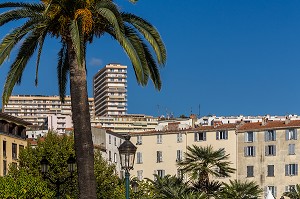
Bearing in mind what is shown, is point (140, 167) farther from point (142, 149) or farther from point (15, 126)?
point (15, 126)

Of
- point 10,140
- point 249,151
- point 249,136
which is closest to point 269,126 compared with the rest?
point 249,136

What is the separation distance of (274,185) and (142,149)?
73.8 ft

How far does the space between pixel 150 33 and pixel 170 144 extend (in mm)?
118732

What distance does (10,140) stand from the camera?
383 feet

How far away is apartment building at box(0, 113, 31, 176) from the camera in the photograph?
371 feet

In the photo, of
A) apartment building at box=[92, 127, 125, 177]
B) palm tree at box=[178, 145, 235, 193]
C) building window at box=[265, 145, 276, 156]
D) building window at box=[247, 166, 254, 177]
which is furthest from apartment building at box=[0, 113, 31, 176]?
building window at box=[265, 145, 276, 156]

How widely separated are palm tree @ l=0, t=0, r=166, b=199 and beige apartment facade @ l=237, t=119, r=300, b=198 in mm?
108536

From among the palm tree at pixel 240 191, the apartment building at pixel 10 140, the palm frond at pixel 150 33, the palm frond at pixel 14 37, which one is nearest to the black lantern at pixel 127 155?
the palm frond at pixel 150 33

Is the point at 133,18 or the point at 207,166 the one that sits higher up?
the point at 133,18

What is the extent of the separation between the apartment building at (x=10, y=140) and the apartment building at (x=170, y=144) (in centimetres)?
3284

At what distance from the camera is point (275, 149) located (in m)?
142

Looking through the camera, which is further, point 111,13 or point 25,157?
point 25,157

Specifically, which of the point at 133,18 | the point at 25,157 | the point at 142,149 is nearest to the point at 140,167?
the point at 142,149

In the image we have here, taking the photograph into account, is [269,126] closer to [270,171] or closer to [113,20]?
[270,171]
